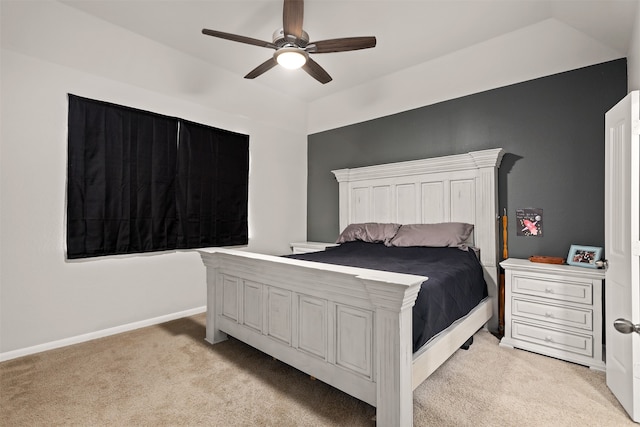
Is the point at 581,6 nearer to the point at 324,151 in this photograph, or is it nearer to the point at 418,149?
the point at 418,149

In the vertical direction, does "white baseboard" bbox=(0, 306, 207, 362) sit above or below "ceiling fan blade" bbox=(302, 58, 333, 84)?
below

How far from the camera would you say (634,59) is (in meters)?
2.20

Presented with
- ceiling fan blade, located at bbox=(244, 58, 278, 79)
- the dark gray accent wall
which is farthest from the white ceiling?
ceiling fan blade, located at bbox=(244, 58, 278, 79)

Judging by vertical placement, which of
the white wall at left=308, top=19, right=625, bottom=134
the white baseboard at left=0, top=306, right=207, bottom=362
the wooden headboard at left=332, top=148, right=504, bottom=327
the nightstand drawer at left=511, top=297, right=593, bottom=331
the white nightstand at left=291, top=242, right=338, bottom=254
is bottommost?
the white baseboard at left=0, top=306, right=207, bottom=362

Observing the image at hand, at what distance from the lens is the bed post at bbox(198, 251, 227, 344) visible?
2623 millimetres

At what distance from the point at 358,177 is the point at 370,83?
127cm

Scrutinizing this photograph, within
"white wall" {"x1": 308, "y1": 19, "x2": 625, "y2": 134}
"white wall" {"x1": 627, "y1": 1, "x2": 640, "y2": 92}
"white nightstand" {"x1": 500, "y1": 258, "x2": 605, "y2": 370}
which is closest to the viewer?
"white wall" {"x1": 627, "y1": 1, "x2": 640, "y2": 92}

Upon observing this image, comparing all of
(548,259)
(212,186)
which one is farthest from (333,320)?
(212,186)

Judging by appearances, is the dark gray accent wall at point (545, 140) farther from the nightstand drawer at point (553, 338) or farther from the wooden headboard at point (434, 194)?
the nightstand drawer at point (553, 338)

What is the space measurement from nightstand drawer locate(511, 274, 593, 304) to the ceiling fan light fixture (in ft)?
8.02

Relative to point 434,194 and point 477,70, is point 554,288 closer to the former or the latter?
point 434,194

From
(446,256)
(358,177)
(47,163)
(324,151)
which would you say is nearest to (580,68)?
(446,256)

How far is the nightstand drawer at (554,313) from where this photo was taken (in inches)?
89.7

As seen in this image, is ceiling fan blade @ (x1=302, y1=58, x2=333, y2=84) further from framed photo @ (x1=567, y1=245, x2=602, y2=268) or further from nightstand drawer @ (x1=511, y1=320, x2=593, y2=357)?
nightstand drawer @ (x1=511, y1=320, x2=593, y2=357)
